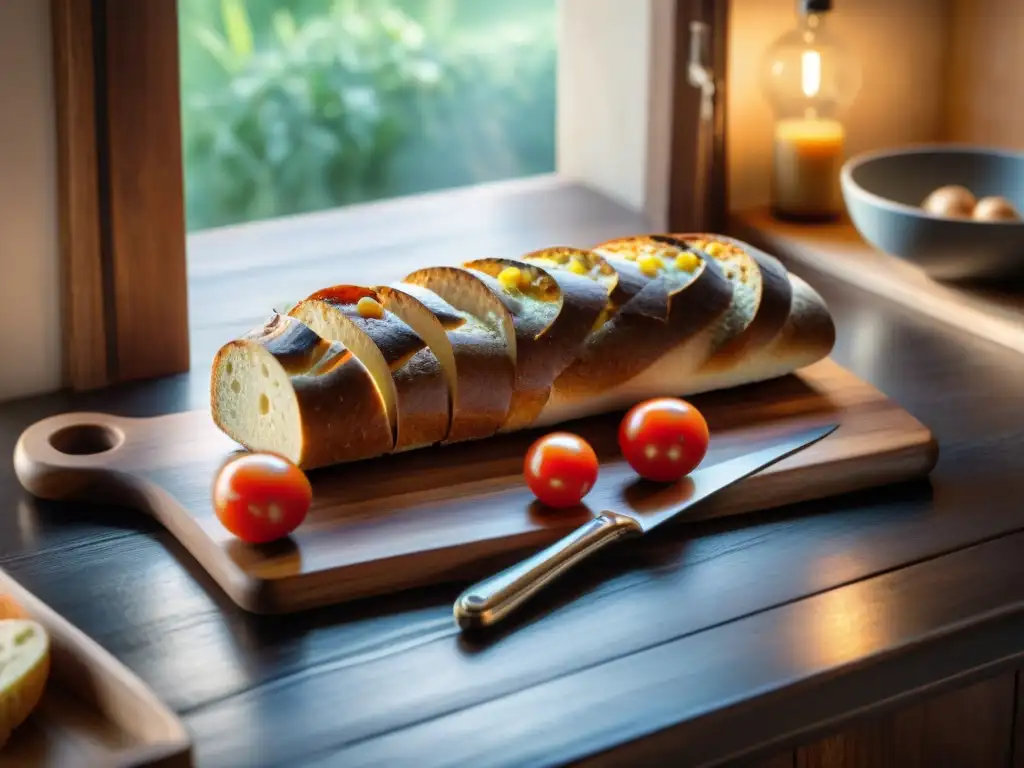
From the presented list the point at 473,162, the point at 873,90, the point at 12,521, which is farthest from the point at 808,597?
the point at 473,162

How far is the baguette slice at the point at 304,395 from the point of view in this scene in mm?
1130

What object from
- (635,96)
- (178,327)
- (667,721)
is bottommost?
(667,721)

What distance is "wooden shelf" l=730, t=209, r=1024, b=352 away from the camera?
1.55m

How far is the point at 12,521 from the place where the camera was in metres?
1.14

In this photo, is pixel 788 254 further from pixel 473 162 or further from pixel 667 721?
pixel 473 162

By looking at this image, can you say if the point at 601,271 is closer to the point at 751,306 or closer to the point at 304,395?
the point at 751,306

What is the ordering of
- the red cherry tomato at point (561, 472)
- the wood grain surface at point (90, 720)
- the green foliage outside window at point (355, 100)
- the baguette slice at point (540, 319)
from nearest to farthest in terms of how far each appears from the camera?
the wood grain surface at point (90, 720), the red cherry tomato at point (561, 472), the baguette slice at point (540, 319), the green foliage outside window at point (355, 100)

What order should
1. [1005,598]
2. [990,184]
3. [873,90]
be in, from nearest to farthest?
1. [1005,598]
2. [990,184]
3. [873,90]

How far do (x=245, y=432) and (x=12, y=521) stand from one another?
21cm

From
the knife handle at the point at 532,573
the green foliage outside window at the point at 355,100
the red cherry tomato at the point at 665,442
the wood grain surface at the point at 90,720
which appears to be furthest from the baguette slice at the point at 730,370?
the green foliage outside window at the point at 355,100

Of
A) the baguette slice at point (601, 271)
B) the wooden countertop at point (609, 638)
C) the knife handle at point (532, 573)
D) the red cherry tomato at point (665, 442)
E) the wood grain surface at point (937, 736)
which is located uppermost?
the baguette slice at point (601, 271)

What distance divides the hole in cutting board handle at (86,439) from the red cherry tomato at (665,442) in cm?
46

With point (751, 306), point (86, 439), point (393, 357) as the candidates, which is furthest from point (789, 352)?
A: point (86, 439)

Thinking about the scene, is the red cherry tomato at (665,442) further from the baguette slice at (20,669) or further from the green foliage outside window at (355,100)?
the green foliage outside window at (355,100)
